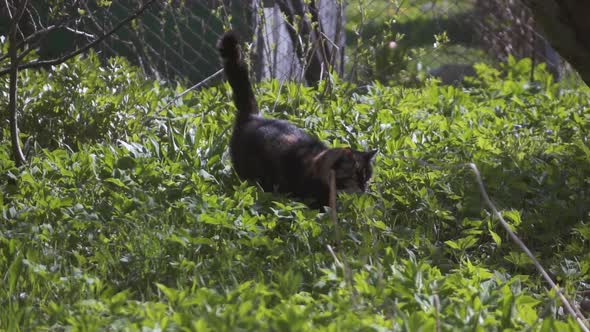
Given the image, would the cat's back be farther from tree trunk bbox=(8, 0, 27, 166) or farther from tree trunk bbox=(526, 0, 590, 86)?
tree trunk bbox=(526, 0, 590, 86)

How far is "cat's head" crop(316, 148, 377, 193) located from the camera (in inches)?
178

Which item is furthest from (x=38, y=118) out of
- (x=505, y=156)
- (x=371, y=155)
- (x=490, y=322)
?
(x=490, y=322)

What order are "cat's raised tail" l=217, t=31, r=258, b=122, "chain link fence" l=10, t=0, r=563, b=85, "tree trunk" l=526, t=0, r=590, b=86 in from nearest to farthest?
"tree trunk" l=526, t=0, r=590, b=86 → "cat's raised tail" l=217, t=31, r=258, b=122 → "chain link fence" l=10, t=0, r=563, b=85

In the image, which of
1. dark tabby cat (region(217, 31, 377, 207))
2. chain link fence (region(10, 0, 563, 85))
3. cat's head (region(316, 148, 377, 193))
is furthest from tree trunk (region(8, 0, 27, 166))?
cat's head (region(316, 148, 377, 193))

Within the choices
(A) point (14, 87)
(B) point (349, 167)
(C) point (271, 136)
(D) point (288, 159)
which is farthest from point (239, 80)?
(A) point (14, 87)

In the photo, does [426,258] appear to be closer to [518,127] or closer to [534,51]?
[518,127]

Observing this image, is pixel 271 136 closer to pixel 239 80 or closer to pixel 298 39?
pixel 239 80

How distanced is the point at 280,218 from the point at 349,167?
1.88 feet

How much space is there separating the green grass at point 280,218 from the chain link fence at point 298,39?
1.30ft

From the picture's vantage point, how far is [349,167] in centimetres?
452

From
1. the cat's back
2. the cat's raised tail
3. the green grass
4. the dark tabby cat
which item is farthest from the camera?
the cat's raised tail

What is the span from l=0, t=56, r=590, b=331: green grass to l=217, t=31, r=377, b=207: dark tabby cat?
0.39 ft

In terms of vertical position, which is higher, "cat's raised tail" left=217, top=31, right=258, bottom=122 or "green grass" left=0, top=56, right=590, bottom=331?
"cat's raised tail" left=217, top=31, right=258, bottom=122

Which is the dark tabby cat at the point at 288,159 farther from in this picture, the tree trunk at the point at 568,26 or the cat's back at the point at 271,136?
the tree trunk at the point at 568,26
